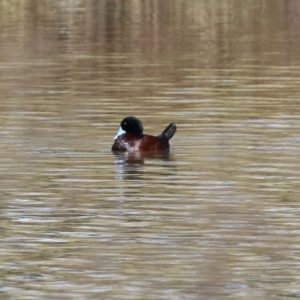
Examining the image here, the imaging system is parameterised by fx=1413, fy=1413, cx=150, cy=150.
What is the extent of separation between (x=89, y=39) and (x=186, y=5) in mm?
12903

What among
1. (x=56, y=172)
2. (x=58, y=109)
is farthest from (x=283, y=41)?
(x=56, y=172)

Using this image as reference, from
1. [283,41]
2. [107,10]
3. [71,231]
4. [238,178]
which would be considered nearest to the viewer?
[71,231]

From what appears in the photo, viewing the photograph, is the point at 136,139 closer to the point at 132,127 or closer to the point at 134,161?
the point at 132,127

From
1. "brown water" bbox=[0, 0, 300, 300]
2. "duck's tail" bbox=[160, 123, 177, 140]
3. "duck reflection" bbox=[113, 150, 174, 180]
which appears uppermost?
"duck's tail" bbox=[160, 123, 177, 140]

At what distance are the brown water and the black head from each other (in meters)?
0.39

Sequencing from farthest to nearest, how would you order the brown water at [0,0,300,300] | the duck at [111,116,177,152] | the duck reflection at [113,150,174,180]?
the duck at [111,116,177,152]
the duck reflection at [113,150,174,180]
the brown water at [0,0,300,300]

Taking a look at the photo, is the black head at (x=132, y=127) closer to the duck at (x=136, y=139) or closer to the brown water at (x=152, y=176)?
the duck at (x=136, y=139)

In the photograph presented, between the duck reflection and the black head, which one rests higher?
the black head

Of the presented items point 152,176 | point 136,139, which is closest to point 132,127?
point 136,139

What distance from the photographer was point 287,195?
39.1 ft

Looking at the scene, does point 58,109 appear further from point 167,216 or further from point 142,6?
point 142,6

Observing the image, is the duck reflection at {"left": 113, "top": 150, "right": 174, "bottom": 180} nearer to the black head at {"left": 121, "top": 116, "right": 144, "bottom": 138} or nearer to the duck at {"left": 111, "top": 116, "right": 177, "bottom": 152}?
the duck at {"left": 111, "top": 116, "right": 177, "bottom": 152}

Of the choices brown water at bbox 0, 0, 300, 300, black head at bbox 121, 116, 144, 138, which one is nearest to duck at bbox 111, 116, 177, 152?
black head at bbox 121, 116, 144, 138

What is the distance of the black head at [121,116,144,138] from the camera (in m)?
14.7
